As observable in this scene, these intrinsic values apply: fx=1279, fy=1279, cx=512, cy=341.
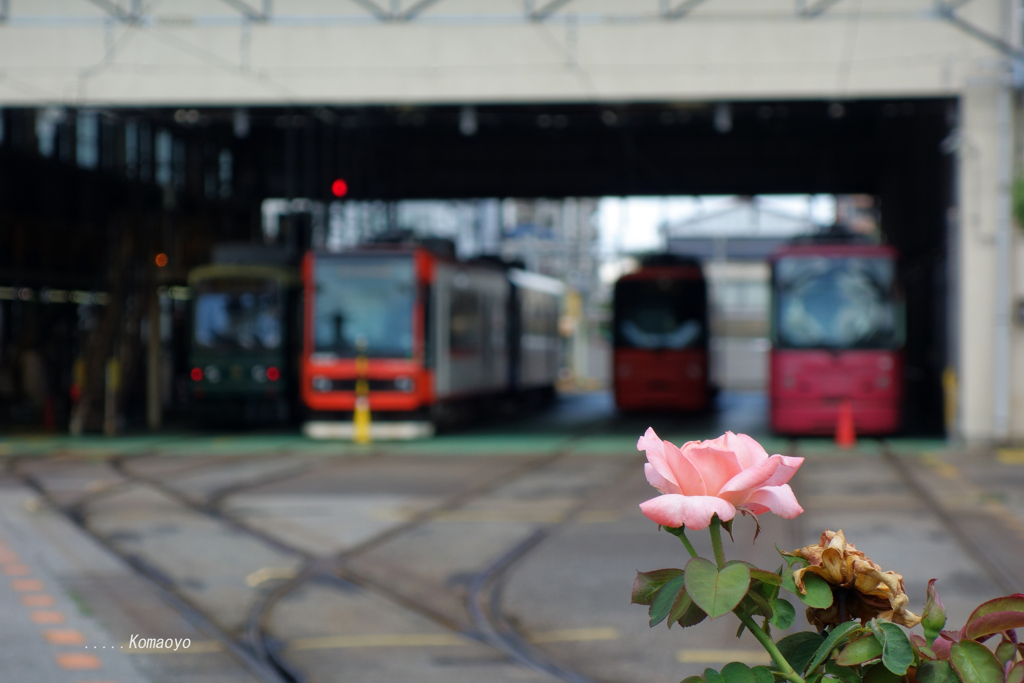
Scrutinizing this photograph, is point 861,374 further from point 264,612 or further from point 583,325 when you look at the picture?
point 583,325

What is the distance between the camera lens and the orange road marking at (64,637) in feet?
19.9

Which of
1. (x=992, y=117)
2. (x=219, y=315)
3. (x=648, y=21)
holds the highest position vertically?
(x=648, y=21)

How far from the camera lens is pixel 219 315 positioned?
2127 centimetres

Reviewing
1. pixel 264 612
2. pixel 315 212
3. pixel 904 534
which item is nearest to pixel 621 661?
pixel 264 612

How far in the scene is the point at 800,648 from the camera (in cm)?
185

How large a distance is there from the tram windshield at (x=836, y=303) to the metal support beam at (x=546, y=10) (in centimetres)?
497

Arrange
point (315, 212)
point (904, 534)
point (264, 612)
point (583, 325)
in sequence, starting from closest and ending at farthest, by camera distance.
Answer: point (264, 612), point (904, 534), point (315, 212), point (583, 325)

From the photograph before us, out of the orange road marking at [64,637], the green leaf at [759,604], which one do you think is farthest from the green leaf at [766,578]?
the orange road marking at [64,637]

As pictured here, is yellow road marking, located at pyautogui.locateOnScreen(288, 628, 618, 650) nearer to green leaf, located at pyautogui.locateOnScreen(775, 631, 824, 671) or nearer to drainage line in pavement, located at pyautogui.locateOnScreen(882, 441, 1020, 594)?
drainage line in pavement, located at pyautogui.locateOnScreen(882, 441, 1020, 594)

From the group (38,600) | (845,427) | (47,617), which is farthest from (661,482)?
(845,427)

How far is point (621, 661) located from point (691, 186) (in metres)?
24.2

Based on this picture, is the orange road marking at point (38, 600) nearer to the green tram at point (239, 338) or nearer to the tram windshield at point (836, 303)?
the tram windshield at point (836, 303)

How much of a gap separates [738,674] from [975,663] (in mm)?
318

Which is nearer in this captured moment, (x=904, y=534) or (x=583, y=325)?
(x=904, y=534)
